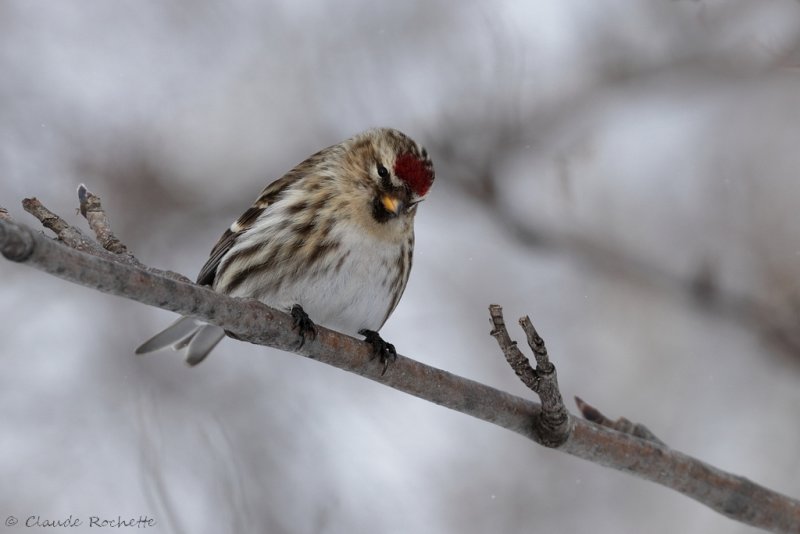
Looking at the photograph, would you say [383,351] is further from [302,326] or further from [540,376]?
[540,376]

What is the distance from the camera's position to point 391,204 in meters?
2.52

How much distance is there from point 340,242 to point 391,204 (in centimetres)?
17

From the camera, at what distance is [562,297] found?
4.20 meters

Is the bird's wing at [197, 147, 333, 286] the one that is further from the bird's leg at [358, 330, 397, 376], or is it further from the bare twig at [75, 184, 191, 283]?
the bird's leg at [358, 330, 397, 376]

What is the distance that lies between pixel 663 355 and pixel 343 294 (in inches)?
82.9

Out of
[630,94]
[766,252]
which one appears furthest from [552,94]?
[766,252]

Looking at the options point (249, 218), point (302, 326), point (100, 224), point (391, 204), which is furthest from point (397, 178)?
point (100, 224)

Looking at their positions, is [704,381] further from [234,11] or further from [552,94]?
[234,11]

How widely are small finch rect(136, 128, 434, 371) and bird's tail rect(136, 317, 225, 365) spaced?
2 cm

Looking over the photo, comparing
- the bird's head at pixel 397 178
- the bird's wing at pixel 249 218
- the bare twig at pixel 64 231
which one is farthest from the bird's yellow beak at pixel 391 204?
the bare twig at pixel 64 231

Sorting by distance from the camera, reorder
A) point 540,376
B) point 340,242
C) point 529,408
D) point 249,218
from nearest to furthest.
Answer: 1. point 540,376
2. point 529,408
3. point 340,242
4. point 249,218

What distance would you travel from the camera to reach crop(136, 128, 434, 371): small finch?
2480mm

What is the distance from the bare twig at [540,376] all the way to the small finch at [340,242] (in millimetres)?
509

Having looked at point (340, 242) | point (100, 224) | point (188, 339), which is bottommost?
point (100, 224)
